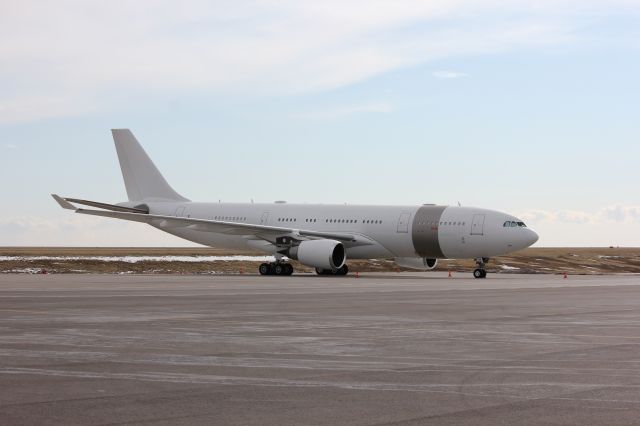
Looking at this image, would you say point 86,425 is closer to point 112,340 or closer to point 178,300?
point 112,340

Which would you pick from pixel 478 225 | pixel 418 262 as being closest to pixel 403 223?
pixel 418 262

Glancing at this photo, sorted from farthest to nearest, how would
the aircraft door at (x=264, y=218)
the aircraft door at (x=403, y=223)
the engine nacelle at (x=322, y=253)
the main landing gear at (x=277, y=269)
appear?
1. the aircraft door at (x=264, y=218)
2. the main landing gear at (x=277, y=269)
3. the aircraft door at (x=403, y=223)
4. the engine nacelle at (x=322, y=253)

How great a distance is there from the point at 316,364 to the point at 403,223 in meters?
38.2

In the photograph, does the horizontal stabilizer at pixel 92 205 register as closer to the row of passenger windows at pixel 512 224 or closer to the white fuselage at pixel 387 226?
the white fuselage at pixel 387 226

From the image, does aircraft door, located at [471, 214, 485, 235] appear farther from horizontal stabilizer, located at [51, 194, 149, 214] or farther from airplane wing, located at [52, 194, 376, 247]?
horizontal stabilizer, located at [51, 194, 149, 214]

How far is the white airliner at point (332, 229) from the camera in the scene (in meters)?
48.8

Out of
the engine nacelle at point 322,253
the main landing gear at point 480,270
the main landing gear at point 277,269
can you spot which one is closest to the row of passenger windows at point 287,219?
the main landing gear at point 277,269

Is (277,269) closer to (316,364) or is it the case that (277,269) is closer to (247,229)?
(247,229)

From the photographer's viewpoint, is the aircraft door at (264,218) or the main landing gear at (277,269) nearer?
the main landing gear at (277,269)

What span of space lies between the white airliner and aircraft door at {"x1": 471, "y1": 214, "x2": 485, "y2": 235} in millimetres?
50

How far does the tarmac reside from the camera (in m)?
9.11

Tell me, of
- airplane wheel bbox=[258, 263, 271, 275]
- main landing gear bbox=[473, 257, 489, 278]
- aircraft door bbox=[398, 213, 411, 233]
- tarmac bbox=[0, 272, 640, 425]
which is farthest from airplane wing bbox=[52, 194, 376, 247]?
tarmac bbox=[0, 272, 640, 425]

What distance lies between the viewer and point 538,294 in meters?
31.5

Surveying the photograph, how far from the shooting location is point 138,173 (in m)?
62.0
